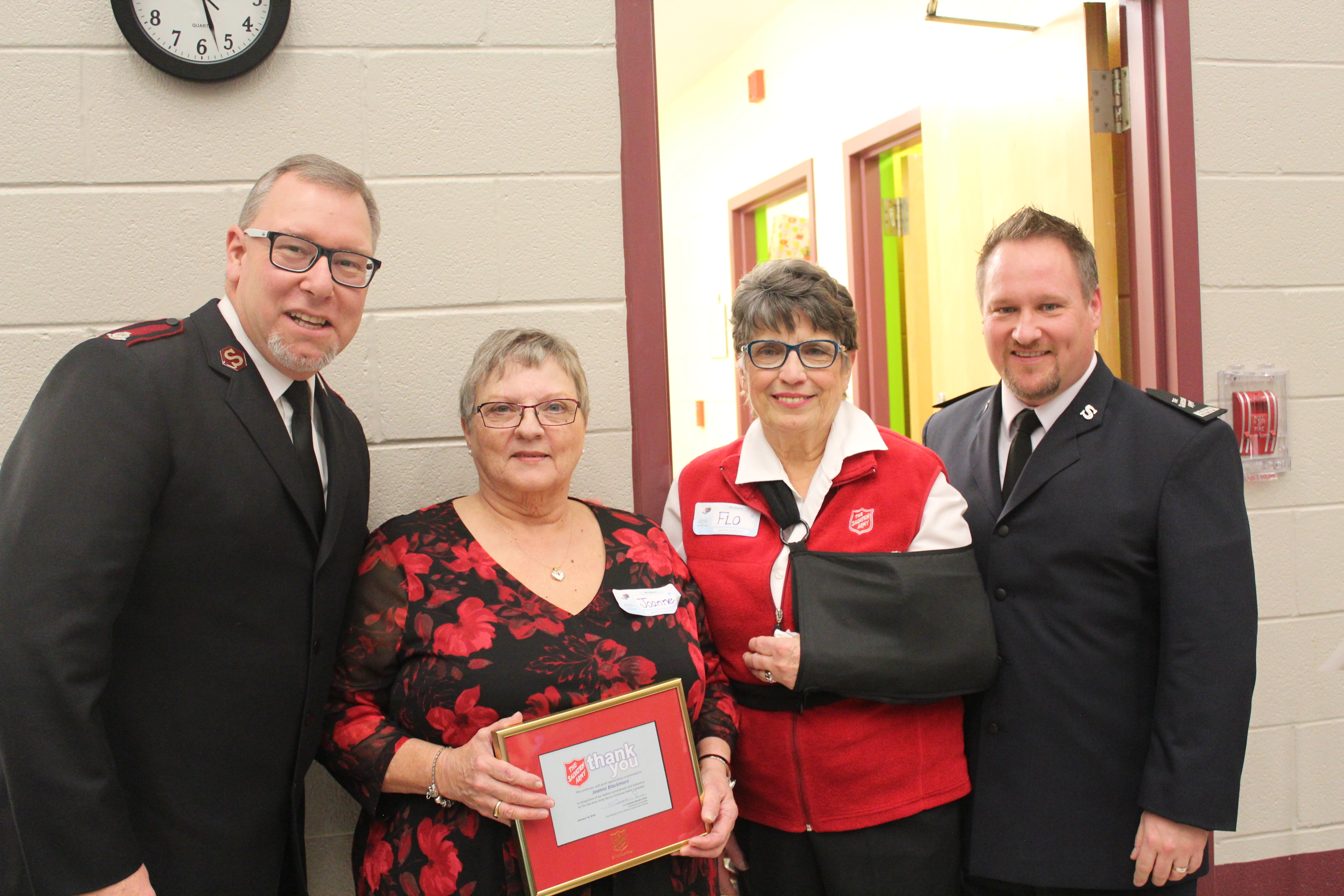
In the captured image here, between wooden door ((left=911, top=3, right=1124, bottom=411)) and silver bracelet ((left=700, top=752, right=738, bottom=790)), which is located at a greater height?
wooden door ((left=911, top=3, right=1124, bottom=411))

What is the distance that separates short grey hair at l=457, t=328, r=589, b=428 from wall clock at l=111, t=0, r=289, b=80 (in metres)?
0.82

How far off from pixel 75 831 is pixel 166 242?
1.18m

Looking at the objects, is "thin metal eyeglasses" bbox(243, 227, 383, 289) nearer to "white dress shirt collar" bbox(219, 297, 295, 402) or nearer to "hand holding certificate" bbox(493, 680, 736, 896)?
"white dress shirt collar" bbox(219, 297, 295, 402)

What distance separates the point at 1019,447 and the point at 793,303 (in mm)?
536

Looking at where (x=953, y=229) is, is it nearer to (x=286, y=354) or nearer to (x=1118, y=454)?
(x=1118, y=454)

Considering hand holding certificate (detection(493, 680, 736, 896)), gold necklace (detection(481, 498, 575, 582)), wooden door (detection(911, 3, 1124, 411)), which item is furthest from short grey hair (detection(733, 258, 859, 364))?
hand holding certificate (detection(493, 680, 736, 896))

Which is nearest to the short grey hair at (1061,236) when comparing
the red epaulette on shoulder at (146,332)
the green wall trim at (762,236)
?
the red epaulette on shoulder at (146,332)

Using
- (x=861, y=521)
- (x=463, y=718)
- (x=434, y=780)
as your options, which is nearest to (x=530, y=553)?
(x=463, y=718)

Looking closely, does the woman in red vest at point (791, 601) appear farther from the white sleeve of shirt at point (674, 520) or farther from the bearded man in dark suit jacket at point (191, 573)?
the bearded man in dark suit jacket at point (191, 573)

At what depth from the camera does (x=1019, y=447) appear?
1.79 metres

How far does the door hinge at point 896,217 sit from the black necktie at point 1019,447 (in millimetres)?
2315

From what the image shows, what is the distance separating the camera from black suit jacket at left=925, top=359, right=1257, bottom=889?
1581mm

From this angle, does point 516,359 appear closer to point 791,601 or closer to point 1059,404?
point 791,601

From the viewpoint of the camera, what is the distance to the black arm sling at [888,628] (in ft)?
5.19
